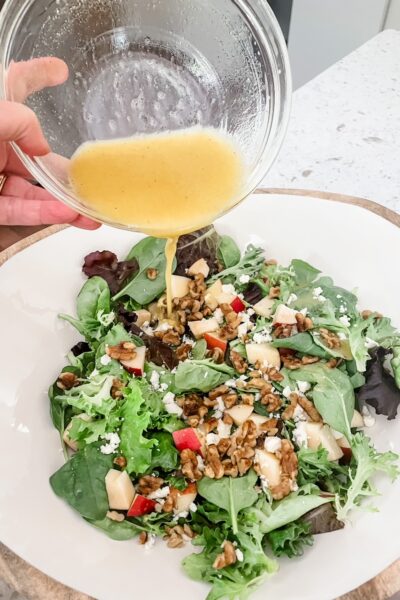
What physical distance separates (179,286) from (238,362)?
0.95ft

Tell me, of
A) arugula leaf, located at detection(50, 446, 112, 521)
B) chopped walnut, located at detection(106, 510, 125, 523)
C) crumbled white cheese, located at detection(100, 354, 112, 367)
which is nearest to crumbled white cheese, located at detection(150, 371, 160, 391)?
crumbled white cheese, located at detection(100, 354, 112, 367)

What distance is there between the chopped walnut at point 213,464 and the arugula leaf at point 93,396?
0.83 feet

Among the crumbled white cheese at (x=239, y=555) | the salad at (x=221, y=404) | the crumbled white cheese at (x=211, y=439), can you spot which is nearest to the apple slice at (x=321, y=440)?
the salad at (x=221, y=404)

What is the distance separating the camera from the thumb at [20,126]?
133 cm

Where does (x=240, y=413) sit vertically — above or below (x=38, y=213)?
below

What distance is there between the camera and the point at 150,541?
1.43 metres

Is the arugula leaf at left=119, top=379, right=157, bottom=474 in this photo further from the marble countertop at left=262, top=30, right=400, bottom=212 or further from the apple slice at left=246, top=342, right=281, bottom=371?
the marble countertop at left=262, top=30, right=400, bottom=212

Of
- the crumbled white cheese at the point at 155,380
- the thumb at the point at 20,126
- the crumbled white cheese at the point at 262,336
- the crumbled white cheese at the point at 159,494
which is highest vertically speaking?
the thumb at the point at 20,126

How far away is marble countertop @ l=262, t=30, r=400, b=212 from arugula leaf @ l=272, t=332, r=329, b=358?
71 cm

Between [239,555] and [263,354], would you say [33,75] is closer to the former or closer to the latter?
[263,354]

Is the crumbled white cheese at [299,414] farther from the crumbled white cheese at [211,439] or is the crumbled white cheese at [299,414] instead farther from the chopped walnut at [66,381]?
the chopped walnut at [66,381]

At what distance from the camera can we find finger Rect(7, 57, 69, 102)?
4.57ft

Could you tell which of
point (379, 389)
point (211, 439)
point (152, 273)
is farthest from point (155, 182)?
point (379, 389)

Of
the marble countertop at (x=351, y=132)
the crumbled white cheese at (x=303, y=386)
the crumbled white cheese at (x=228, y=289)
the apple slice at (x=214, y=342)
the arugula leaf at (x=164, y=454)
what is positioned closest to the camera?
the arugula leaf at (x=164, y=454)
